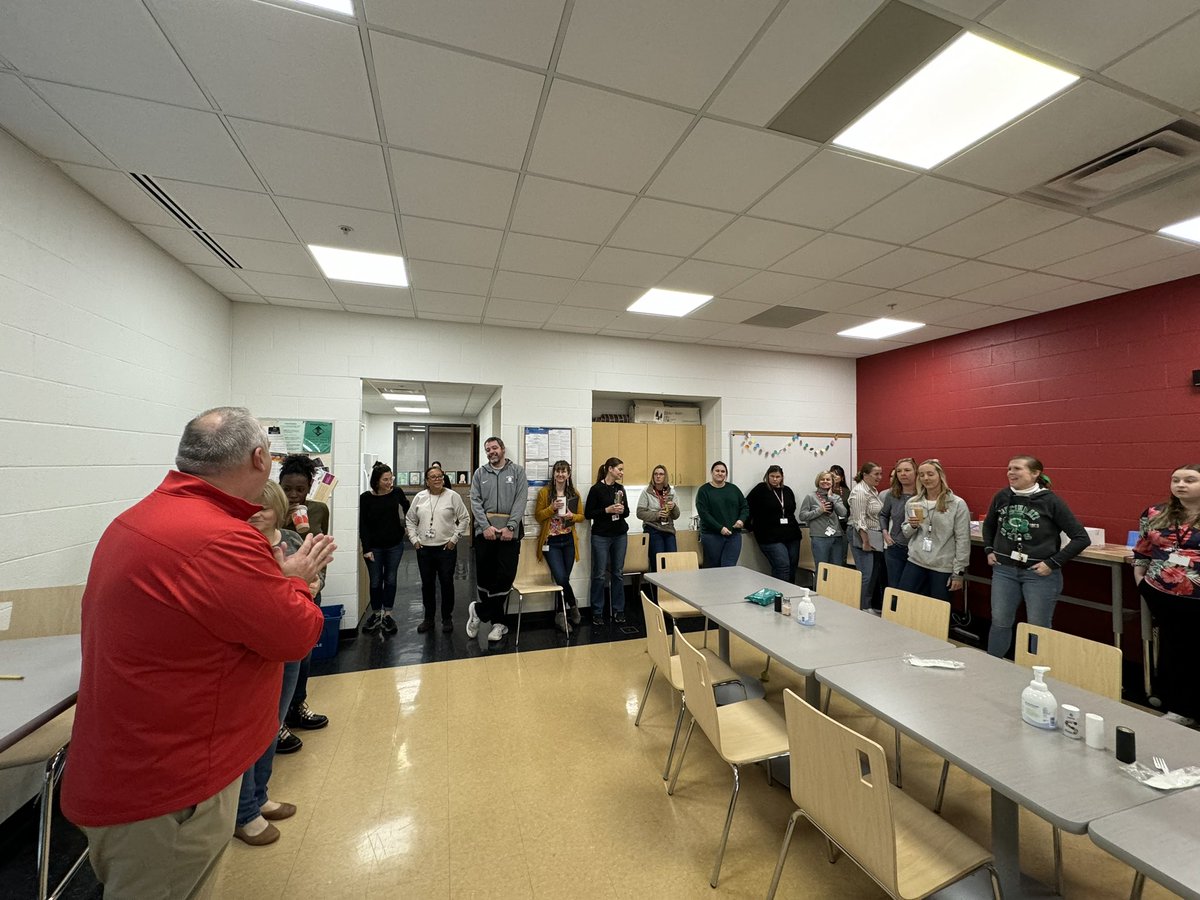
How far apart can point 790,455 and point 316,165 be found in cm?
554

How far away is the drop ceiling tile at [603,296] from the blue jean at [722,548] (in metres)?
2.66

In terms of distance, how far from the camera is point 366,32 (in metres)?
1.54

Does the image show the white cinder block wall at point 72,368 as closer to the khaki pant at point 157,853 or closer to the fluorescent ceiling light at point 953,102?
the khaki pant at point 157,853

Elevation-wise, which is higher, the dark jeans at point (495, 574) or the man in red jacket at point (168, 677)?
the man in red jacket at point (168, 677)

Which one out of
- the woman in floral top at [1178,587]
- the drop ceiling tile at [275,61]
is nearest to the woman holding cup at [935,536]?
the woman in floral top at [1178,587]

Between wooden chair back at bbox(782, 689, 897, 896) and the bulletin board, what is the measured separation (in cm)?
440

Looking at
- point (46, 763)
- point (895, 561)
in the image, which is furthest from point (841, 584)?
point (46, 763)

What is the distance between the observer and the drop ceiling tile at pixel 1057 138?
1850 mm

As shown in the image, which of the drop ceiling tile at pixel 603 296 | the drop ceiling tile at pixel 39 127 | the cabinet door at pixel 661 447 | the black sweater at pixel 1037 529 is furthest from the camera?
the cabinet door at pixel 661 447

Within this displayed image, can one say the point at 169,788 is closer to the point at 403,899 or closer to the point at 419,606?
the point at 403,899

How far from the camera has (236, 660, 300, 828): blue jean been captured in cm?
197

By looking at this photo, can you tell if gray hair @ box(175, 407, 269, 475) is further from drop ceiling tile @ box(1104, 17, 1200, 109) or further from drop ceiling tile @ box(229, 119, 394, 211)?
drop ceiling tile @ box(1104, 17, 1200, 109)

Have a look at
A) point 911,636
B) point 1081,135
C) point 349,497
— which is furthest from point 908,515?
point 349,497

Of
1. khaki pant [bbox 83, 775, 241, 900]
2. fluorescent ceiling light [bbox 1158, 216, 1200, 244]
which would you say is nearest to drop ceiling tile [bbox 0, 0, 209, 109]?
khaki pant [bbox 83, 775, 241, 900]
